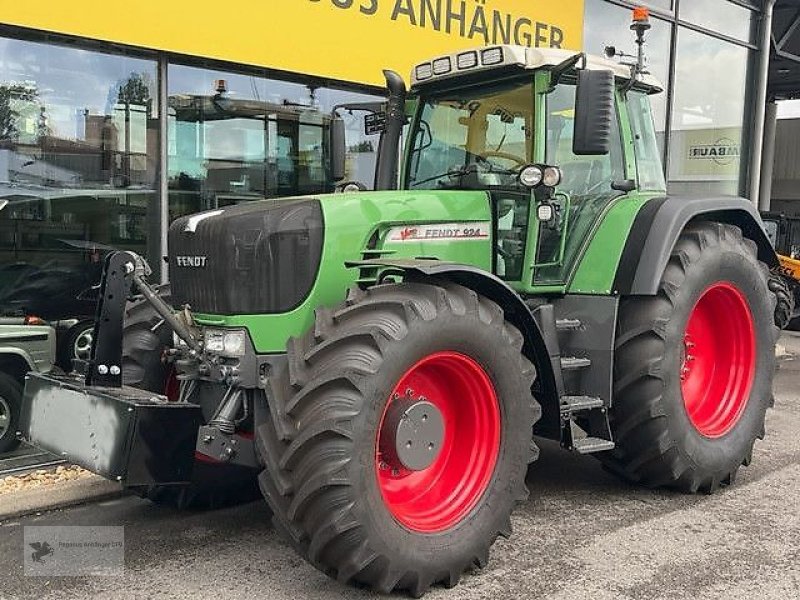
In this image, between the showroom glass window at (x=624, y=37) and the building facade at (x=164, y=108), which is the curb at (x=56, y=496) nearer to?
the building facade at (x=164, y=108)

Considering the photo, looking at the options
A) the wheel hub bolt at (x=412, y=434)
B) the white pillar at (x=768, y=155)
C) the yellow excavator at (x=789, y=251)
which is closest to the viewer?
the wheel hub bolt at (x=412, y=434)

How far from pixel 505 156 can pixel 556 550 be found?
6.95 ft

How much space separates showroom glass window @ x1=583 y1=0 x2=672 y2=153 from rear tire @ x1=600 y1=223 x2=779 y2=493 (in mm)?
4760

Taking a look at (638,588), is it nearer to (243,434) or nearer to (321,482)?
(321,482)

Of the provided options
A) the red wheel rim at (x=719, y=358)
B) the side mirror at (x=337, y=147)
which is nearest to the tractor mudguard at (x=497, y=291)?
the red wheel rim at (x=719, y=358)

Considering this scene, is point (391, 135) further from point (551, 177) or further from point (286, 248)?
point (286, 248)

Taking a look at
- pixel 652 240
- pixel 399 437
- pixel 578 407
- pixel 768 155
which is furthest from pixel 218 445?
pixel 768 155

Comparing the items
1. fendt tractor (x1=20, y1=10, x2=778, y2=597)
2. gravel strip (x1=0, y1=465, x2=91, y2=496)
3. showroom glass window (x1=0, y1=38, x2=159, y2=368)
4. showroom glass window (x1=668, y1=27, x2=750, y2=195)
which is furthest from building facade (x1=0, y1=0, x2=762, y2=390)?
showroom glass window (x1=668, y1=27, x2=750, y2=195)

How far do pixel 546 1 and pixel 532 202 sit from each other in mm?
5146

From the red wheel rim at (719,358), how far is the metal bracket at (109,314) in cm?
335

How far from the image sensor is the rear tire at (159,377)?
14.6ft

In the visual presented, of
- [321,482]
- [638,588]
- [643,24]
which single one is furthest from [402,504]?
[643,24]

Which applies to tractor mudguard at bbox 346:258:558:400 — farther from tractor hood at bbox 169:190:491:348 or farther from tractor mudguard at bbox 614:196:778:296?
tractor mudguard at bbox 614:196:778:296

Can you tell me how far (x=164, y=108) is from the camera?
253 inches
